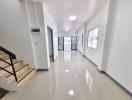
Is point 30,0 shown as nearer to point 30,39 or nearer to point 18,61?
point 30,39

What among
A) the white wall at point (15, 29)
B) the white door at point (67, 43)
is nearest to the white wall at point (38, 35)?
the white wall at point (15, 29)

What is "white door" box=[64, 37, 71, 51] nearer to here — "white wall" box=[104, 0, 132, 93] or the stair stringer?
"white wall" box=[104, 0, 132, 93]

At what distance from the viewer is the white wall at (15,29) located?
115 inches

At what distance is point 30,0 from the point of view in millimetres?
2863

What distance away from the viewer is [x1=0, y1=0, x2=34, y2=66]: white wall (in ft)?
9.58

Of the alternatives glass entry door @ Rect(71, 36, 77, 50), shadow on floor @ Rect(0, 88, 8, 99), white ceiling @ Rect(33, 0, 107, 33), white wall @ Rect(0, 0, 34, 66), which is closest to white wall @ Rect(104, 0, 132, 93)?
white ceiling @ Rect(33, 0, 107, 33)

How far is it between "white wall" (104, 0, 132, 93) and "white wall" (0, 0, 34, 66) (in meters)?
3.19

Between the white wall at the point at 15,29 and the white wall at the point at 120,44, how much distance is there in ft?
10.5

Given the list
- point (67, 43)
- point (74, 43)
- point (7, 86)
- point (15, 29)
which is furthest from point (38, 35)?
point (74, 43)

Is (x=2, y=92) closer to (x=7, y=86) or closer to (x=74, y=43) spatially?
(x=7, y=86)

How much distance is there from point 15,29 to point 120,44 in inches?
151

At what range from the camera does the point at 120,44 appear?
95.7 inches

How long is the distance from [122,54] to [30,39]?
3.31m

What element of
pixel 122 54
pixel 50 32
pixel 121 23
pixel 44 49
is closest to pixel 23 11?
pixel 44 49
